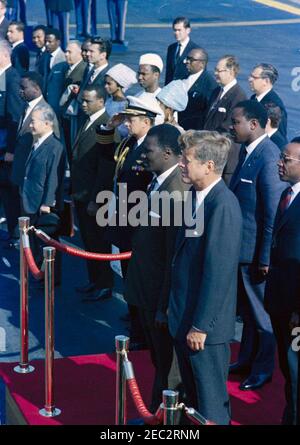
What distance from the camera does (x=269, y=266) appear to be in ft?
19.0

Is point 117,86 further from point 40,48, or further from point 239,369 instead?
point 40,48

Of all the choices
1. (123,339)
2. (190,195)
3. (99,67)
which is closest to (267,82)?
(99,67)

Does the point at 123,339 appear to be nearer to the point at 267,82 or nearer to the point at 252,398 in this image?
the point at 252,398

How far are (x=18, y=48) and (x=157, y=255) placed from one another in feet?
23.6

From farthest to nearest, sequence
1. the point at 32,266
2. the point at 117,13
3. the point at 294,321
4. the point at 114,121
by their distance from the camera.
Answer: the point at 117,13
the point at 114,121
the point at 32,266
the point at 294,321

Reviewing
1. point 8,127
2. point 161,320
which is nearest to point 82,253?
point 161,320

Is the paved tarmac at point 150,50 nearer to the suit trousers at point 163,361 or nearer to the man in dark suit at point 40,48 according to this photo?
the suit trousers at point 163,361

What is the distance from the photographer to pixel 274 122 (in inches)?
298

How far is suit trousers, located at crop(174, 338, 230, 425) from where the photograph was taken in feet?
17.2

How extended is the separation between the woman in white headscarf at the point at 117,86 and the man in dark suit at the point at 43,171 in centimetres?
51

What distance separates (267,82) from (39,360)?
3324 millimetres

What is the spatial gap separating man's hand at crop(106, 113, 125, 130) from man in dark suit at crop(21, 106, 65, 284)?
630 mm

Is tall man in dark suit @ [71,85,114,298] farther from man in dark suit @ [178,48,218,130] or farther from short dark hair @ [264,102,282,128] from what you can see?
man in dark suit @ [178,48,218,130]

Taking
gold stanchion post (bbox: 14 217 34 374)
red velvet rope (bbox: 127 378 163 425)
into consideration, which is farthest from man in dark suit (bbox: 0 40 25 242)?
red velvet rope (bbox: 127 378 163 425)
